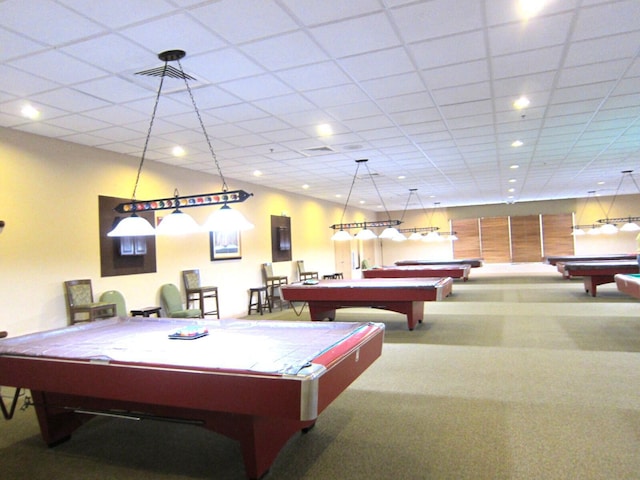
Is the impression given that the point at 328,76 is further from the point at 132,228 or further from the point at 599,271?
the point at 599,271

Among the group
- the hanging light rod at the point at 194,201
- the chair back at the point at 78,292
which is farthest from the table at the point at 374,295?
the hanging light rod at the point at 194,201

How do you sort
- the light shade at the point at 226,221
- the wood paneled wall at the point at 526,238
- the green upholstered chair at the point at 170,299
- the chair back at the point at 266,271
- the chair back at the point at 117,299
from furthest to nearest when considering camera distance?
1. the wood paneled wall at the point at 526,238
2. the chair back at the point at 266,271
3. the green upholstered chair at the point at 170,299
4. the chair back at the point at 117,299
5. the light shade at the point at 226,221

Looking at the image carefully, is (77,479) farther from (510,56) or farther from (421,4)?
(510,56)

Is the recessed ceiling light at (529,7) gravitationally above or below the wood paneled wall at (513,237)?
above

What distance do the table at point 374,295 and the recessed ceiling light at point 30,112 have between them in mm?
4132

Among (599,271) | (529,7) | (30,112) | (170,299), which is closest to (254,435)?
(529,7)


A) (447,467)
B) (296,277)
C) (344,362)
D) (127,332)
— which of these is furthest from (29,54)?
(296,277)

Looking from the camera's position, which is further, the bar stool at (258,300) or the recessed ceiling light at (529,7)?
the bar stool at (258,300)

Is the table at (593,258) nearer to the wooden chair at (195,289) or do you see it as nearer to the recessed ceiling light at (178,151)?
the wooden chair at (195,289)

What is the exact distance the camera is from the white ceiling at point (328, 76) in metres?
3.04

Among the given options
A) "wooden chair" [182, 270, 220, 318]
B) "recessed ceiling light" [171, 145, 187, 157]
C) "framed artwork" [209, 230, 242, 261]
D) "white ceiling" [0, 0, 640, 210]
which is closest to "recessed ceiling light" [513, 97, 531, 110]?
"white ceiling" [0, 0, 640, 210]

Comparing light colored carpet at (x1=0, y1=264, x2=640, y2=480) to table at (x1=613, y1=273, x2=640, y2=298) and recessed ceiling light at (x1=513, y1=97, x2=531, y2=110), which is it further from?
recessed ceiling light at (x1=513, y1=97, x2=531, y2=110)

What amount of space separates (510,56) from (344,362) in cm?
295

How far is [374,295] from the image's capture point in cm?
689
